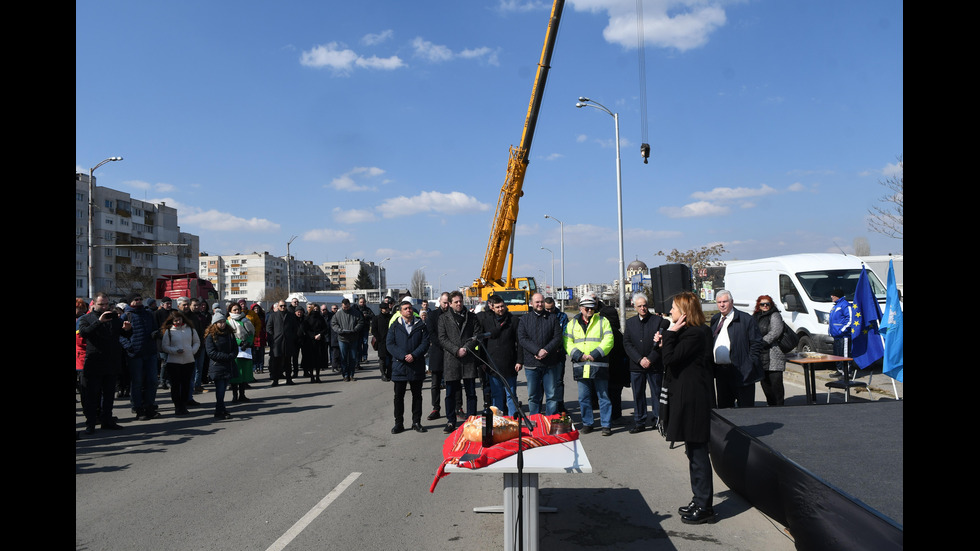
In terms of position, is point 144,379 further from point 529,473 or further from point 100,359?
point 529,473

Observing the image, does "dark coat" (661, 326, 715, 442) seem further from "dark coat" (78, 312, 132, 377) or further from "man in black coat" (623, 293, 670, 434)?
"dark coat" (78, 312, 132, 377)

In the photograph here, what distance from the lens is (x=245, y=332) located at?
1142 centimetres

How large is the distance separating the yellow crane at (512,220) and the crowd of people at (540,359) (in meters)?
14.0

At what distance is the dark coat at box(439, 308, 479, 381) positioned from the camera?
8797mm

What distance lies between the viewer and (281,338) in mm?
14008

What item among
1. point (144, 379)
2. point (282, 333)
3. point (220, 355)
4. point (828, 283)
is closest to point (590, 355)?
point (220, 355)

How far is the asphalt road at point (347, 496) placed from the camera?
15.0 feet

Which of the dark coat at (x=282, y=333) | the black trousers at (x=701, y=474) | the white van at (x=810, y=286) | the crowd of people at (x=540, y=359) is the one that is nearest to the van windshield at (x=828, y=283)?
the white van at (x=810, y=286)

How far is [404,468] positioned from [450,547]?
2400 mm

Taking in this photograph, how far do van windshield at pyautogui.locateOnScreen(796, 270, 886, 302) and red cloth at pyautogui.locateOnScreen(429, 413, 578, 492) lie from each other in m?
11.8

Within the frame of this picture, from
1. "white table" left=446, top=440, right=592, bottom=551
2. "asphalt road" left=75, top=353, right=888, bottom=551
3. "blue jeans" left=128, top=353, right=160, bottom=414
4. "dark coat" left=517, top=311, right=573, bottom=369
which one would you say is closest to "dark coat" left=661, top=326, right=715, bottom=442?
"asphalt road" left=75, top=353, right=888, bottom=551
